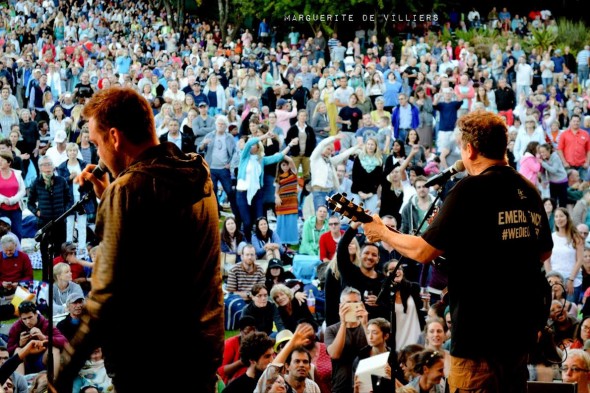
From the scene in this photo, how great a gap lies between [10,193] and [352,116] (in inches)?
254

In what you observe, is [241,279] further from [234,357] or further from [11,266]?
[234,357]

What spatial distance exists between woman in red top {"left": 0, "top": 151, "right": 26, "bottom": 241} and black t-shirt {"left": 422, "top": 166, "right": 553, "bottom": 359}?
27.6 ft

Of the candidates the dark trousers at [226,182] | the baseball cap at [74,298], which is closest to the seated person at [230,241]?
the dark trousers at [226,182]

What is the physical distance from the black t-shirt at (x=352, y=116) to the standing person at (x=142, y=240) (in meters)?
13.2

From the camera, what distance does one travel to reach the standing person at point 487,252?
3.56 m

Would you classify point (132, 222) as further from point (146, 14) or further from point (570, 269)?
point (146, 14)

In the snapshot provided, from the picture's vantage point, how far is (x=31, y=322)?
7.64 m

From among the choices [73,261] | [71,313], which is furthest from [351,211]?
[73,261]

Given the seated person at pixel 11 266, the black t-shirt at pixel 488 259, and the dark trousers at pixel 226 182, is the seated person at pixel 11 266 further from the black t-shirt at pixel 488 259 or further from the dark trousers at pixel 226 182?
the black t-shirt at pixel 488 259

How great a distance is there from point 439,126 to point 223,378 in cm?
990

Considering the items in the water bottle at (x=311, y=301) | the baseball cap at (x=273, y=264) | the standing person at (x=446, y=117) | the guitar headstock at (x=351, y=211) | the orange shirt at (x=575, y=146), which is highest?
the standing person at (x=446, y=117)

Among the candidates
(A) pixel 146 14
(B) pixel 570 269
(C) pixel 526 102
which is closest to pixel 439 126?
(C) pixel 526 102

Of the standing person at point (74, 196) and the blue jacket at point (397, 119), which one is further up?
the blue jacket at point (397, 119)

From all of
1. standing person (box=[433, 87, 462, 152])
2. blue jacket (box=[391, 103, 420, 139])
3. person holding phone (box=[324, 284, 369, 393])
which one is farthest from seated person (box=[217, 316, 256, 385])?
blue jacket (box=[391, 103, 420, 139])
